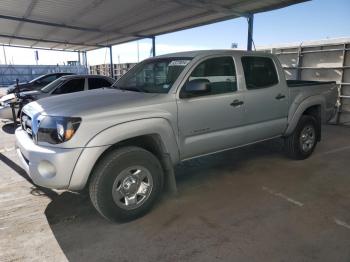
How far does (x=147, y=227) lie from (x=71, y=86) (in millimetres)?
6759

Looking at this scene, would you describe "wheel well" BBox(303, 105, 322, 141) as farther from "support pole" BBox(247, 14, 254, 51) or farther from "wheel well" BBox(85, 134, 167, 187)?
"support pole" BBox(247, 14, 254, 51)

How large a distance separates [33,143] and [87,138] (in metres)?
0.71

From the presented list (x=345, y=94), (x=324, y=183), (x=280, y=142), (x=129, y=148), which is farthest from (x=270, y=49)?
(x=129, y=148)

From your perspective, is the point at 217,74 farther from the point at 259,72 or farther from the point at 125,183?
the point at 125,183

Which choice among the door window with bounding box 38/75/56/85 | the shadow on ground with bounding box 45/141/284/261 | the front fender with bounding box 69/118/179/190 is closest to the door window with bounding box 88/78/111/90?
the door window with bounding box 38/75/56/85

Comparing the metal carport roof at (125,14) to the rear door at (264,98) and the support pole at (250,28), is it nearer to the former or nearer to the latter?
the support pole at (250,28)

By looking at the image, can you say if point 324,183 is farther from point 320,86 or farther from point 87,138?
point 87,138

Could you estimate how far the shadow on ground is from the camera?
2.80 meters

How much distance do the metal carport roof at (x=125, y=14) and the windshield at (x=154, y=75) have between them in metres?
4.82

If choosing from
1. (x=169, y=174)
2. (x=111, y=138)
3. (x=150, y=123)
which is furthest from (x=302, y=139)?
(x=111, y=138)

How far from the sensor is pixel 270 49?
11594 mm

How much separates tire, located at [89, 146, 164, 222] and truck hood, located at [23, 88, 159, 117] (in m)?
0.48

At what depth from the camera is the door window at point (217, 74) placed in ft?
12.6

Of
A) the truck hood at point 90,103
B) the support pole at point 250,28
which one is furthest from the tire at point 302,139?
the support pole at point 250,28
